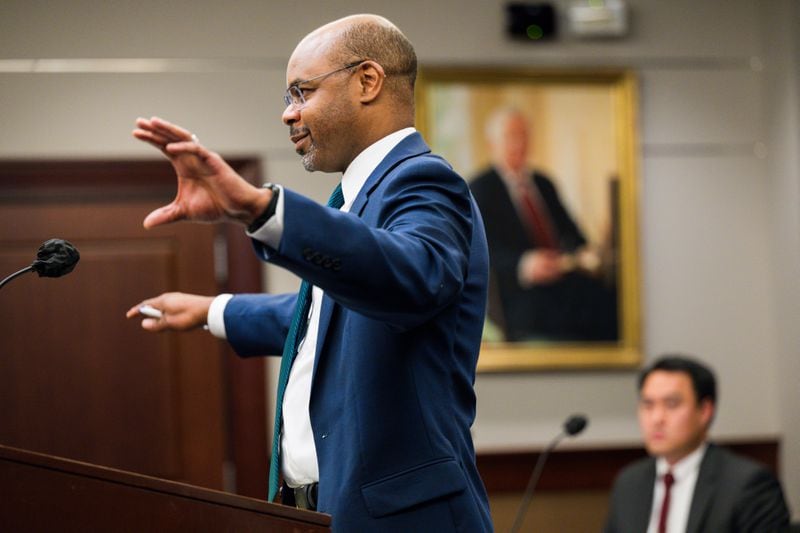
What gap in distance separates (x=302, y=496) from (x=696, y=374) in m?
2.65

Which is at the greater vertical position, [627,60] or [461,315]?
[627,60]

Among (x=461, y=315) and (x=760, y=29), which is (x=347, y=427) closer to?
(x=461, y=315)

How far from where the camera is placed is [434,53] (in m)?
5.18

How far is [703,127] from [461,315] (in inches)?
144

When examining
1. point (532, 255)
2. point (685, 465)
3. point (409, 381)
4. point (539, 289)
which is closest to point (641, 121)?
point (532, 255)

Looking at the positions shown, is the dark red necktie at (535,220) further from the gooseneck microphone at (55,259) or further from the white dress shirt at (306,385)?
the gooseneck microphone at (55,259)

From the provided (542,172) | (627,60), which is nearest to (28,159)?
(542,172)

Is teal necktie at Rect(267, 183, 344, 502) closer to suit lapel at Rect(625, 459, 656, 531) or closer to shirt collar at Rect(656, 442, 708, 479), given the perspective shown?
suit lapel at Rect(625, 459, 656, 531)

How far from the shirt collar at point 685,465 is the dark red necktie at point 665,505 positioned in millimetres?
34

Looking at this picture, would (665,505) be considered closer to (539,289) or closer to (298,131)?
(539,289)

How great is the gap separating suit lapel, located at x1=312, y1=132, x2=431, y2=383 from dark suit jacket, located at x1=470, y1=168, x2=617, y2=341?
308 centimetres

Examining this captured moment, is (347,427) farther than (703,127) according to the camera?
No

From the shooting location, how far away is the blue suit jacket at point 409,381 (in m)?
1.86

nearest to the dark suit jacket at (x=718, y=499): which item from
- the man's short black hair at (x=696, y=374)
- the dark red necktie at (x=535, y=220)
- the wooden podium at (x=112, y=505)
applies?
the man's short black hair at (x=696, y=374)
